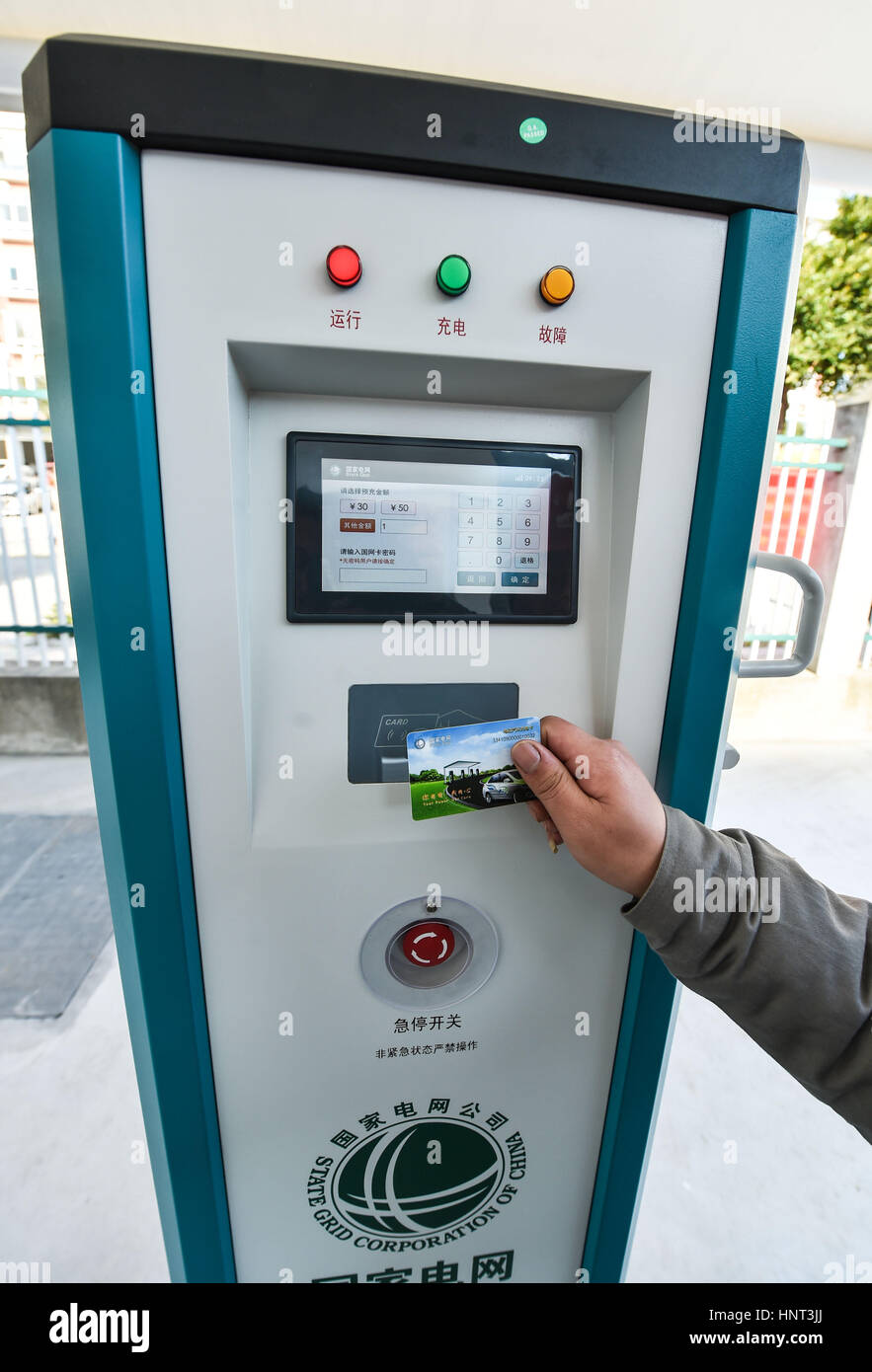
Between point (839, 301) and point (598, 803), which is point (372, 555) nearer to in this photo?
point (598, 803)

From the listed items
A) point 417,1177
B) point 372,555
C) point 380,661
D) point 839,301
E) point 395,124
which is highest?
point 839,301

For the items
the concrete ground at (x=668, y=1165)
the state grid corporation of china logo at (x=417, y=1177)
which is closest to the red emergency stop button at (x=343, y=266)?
the state grid corporation of china logo at (x=417, y=1177)

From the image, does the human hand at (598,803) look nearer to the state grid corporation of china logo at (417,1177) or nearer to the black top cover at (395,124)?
the state grid corporation of china logo at (417,1177)

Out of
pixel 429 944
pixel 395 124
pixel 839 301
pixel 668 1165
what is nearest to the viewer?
pixel 395 124

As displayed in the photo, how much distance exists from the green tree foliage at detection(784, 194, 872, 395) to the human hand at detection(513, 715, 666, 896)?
16.3 ft

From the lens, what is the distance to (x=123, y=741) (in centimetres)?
79

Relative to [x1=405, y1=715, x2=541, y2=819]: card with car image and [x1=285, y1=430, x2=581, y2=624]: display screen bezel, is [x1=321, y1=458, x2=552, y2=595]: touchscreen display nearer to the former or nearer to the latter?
[x1=285, y1=430, x2=581, y2=624]: display screen bezel

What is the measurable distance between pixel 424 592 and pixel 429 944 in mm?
466

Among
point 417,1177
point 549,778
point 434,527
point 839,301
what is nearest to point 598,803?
point 549,778

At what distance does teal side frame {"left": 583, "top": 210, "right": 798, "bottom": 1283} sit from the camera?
2.61ft

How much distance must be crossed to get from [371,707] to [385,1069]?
1.72ft

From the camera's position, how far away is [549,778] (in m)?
0.83

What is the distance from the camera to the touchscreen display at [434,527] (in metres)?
0.84

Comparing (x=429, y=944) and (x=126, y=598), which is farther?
(x=429, y=944)
